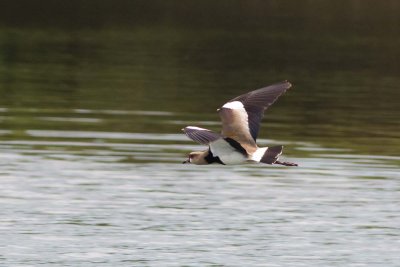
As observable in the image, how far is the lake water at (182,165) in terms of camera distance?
2202 centimetres

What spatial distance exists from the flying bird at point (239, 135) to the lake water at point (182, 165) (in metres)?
2.55

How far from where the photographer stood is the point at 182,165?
29.2 m

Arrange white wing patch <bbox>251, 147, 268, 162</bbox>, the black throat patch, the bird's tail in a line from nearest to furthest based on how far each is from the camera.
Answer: the bird's tail
white wing patch <bbox>251, 147, 268, 162</bbox>
the black throat patch

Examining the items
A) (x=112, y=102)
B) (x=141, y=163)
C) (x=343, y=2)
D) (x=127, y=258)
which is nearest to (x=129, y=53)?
(x=112, y=102)

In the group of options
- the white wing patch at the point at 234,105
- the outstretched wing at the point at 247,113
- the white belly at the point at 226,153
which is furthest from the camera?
the white wing patch at the point at 234,105

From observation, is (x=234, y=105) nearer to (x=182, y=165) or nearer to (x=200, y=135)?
(x=200, y=135)

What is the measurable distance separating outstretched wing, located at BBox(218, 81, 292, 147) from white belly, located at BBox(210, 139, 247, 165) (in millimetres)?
327

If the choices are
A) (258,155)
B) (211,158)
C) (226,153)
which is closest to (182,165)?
(211,158)

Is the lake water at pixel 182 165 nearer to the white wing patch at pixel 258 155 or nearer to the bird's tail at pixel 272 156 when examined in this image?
the white wing patch at pixel 258 155

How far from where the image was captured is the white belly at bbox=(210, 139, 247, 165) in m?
18.1

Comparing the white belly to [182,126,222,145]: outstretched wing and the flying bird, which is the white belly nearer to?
the flying bird

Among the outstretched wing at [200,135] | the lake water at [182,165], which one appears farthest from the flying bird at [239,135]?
the lake water at [182,165]

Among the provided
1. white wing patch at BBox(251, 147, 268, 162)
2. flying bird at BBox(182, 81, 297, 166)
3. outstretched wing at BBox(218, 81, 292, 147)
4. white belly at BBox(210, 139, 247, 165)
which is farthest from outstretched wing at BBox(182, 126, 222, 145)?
outstretched wing at BBox(218, 81, 292, 147)

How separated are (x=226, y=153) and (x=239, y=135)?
0.57 m
